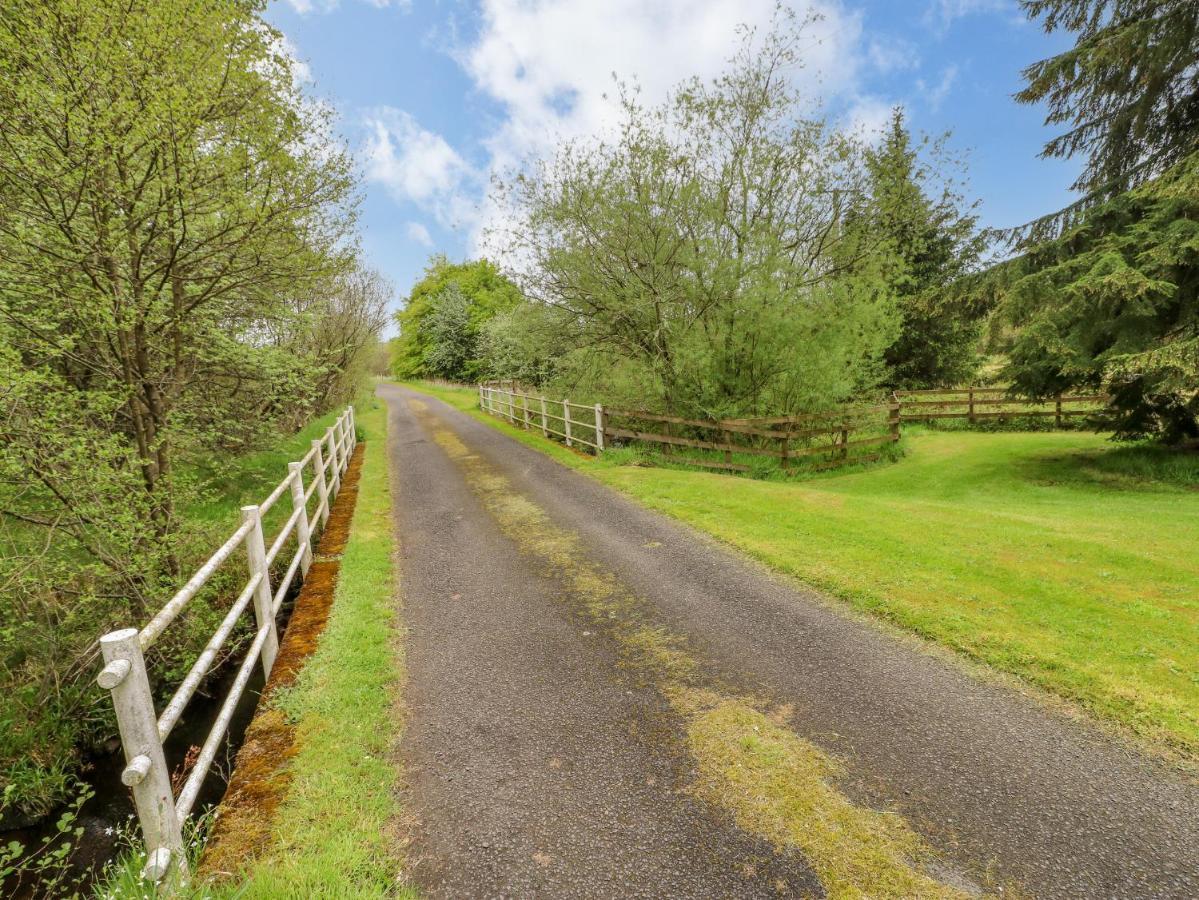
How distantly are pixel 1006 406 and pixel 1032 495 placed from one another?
1060 cm

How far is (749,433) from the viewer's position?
11281mm

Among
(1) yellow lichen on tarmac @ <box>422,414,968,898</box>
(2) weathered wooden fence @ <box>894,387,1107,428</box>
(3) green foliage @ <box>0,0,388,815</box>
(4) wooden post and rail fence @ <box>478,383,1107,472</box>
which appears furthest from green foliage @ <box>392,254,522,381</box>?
(1) yellow lichen on tarmac @ <box>422,414,968,898</box>

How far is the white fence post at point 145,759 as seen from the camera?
6.47 ft

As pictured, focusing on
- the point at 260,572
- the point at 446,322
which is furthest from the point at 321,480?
the point at 446,322

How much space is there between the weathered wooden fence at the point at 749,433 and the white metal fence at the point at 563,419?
0.03m

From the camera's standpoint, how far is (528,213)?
11148 mm

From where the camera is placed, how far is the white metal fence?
1238cm

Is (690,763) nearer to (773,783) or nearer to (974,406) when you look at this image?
(773,783)

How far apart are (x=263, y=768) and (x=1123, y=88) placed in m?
17.7

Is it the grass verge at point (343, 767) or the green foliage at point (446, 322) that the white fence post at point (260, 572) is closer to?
the grass verge at point (343, 767)

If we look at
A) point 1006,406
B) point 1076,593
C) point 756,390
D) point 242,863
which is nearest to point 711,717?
point 242,863

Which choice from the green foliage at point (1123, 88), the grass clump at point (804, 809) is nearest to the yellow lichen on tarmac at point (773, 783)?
the grass clump at point (804, 809)

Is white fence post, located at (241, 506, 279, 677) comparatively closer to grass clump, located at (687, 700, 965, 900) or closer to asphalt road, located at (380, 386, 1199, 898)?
asphalt road, located at (380, 386, 1199, 898)

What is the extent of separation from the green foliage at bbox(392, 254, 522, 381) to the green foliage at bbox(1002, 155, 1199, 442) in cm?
2436
